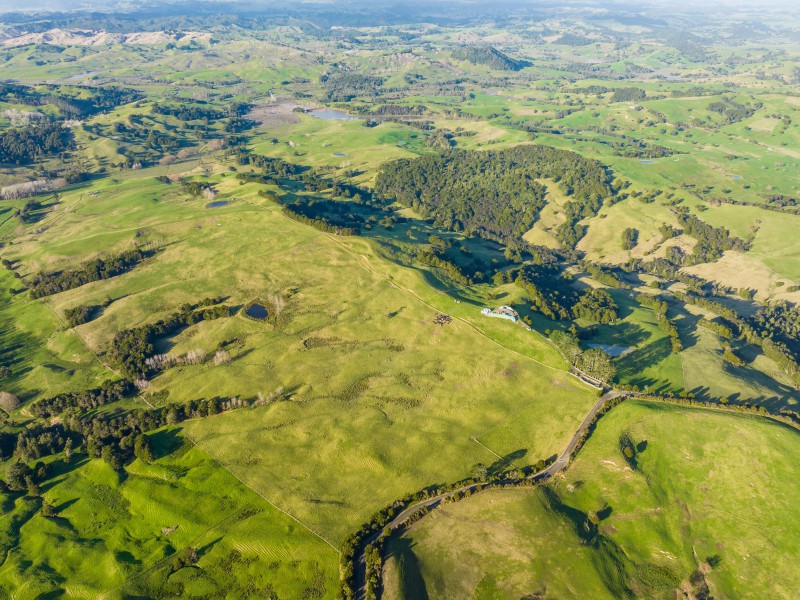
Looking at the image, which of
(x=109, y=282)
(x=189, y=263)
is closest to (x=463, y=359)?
(x=189, y=263)

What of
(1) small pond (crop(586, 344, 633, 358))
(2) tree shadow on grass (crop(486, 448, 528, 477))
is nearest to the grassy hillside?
(2) tree shadow on grass (crop(486, 448, 528, 477))

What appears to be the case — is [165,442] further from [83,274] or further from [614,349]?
[614,349]

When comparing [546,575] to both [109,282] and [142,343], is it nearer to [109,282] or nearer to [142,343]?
[142,343]

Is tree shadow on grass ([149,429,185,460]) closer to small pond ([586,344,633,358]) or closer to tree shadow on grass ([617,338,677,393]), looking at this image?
tree shadow on grass ([617,338,677,393])

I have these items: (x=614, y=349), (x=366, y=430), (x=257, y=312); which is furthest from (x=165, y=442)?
(x=614, y=349)

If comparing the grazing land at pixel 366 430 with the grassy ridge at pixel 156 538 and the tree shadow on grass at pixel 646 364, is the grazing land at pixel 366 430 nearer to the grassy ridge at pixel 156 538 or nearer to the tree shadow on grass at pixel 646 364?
the grassy ridge at pixel 156 538

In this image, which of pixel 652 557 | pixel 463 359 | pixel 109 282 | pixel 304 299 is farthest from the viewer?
pixel 109 282
